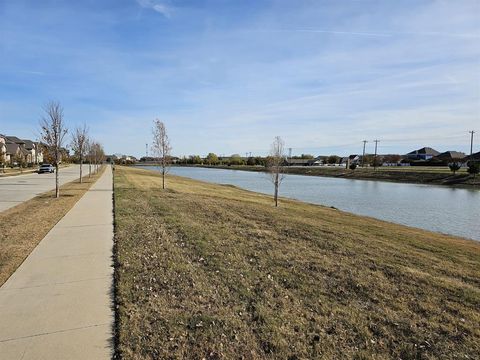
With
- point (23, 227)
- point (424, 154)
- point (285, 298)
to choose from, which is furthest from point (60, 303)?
point (424, 154)

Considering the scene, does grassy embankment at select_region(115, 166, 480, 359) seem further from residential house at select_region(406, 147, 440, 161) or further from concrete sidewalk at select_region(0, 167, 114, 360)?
residential house at select_region(406, 147, 440, 161)

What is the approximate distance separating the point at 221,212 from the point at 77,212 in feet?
16.2

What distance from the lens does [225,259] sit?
7066mm

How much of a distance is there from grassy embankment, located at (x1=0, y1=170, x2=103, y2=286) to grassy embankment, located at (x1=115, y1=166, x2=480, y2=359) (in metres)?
1.78

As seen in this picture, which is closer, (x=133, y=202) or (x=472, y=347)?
(x=472, y=347)

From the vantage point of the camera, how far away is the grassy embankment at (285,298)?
4.03 m

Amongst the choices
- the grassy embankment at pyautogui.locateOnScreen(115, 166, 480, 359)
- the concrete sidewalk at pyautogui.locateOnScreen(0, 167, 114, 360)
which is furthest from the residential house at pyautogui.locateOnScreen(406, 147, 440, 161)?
the concrete sidewalk at pyautogui.locateOnScreen(0, 167, 114, 360)

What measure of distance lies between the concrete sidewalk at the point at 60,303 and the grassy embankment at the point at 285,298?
0.87 ft

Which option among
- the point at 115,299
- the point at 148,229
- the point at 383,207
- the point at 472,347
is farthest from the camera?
the point at 383,207

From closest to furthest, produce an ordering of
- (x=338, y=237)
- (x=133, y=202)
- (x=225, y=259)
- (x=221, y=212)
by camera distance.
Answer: (x=225, y=259), (x=338, y=237), (x=221, y=212), (x=133, y=202)

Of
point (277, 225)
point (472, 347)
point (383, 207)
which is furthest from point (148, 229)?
point (383, 207)

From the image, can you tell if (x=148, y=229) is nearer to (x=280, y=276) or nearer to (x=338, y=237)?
(x=280, y=276)

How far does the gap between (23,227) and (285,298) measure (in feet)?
25.3

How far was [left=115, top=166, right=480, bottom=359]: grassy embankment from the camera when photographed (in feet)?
13.2
